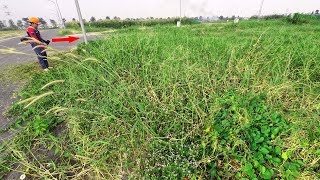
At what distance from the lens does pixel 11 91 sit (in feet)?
9.86

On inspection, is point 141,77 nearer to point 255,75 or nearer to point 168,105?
point 168,105

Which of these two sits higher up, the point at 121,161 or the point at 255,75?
the point at 255,75

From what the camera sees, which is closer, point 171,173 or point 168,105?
point 171,173

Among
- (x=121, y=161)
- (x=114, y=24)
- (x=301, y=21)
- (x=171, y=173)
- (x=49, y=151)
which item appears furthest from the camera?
(x=114, y=24)

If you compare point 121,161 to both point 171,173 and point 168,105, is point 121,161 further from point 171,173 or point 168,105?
point 168,105

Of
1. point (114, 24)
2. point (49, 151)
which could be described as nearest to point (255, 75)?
point (49, 151)

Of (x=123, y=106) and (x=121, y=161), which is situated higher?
(x=123, y=106)

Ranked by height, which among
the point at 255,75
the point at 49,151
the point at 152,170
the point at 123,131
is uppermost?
the point at 255,75

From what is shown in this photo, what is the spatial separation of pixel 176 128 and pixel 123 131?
51 cm

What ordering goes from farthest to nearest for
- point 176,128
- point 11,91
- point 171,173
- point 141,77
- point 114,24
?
point 114,24, point 11,91, point 141,77, point 176,128, point 171,173

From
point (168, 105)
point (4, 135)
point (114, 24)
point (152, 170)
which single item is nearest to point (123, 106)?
point (168, 105)

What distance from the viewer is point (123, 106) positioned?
5.73 ft

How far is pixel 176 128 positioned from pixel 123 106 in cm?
61

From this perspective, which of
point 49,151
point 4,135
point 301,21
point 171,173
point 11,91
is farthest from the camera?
point 301,21
